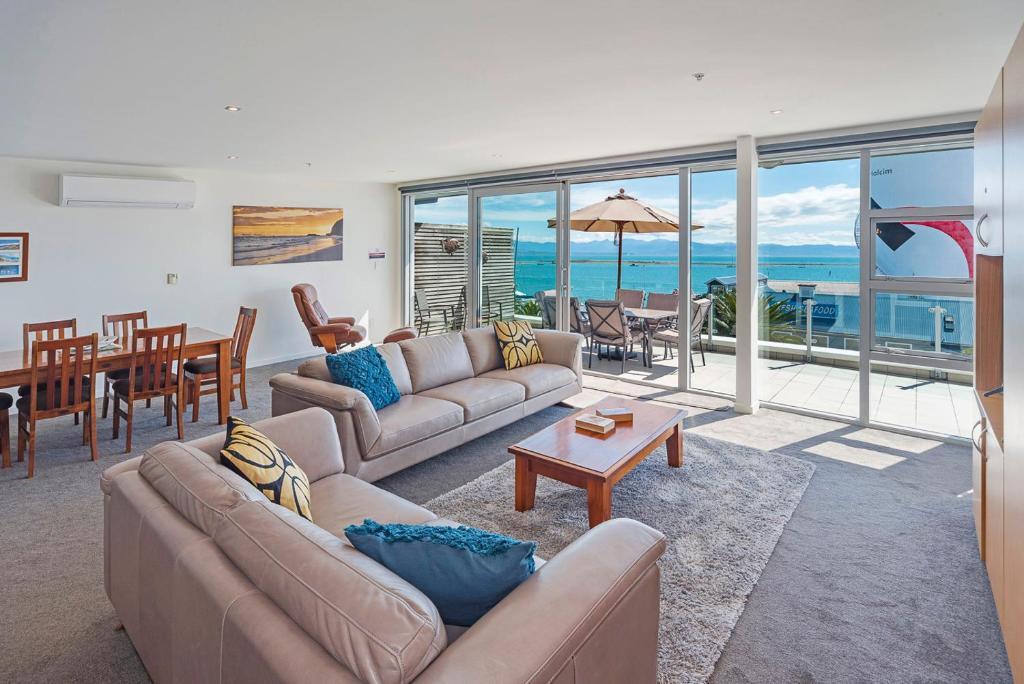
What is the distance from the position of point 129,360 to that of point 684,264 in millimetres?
4894

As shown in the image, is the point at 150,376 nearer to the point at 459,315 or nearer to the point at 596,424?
the point at 596,424

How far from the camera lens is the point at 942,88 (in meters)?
3.50

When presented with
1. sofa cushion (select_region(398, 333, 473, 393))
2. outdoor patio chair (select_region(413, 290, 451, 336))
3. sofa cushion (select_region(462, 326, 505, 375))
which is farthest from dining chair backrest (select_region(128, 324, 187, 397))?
outdoor patio chair (select_region(413, 290, 451, 336))

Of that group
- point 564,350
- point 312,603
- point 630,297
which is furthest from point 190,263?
point 312,603

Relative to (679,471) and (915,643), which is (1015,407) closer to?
(915,643)

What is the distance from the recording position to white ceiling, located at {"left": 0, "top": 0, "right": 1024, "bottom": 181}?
2.33m

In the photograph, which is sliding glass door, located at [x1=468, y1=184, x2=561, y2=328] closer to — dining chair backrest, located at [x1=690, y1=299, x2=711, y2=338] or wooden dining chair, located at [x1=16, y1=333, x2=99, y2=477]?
dining chair backrest, located at [x1=690, y1=299, x2=711, y2=338]

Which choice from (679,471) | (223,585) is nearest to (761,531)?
(679,471)

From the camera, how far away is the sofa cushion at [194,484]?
1569 mm

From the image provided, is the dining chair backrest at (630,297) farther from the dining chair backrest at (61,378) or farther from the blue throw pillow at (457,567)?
the blue throw pillow at (457,567)

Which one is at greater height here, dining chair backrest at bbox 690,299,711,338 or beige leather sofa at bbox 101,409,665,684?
dining chair backrest at bbox 690,299,711,338

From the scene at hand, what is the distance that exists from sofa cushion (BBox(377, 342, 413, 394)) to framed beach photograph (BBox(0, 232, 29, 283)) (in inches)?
152

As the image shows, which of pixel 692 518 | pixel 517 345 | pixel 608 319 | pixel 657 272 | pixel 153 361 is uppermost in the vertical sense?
pixel 657 272

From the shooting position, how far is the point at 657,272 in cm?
636
